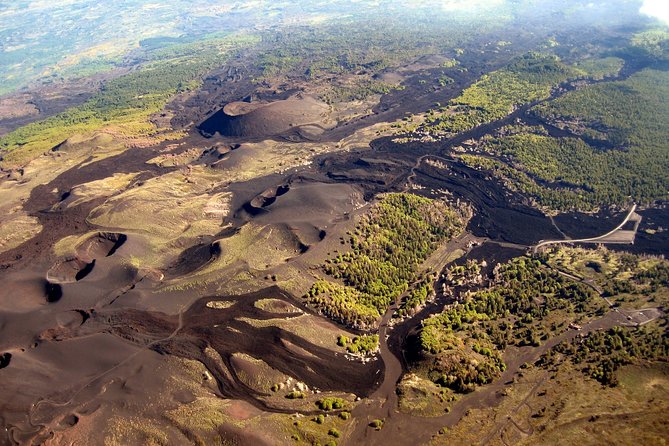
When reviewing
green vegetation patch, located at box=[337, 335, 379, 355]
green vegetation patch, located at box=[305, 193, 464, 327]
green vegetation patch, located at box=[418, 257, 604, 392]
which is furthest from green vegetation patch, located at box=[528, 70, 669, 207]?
green vegetation patch, located at box=[337, 335, 379, 355]

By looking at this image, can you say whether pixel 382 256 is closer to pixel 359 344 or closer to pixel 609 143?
pixel 359 344

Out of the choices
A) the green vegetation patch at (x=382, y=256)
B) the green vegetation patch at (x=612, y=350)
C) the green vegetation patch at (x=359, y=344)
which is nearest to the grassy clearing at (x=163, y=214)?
the green vegetation patch at (x=382, y=256)

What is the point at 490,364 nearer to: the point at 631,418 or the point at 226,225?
the point at 631,418

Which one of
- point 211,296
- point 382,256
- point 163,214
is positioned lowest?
point 382,256

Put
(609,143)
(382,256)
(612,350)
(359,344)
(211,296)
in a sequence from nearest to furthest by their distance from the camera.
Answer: (612,350) < (359,344) < (211,296) < (382,256) < (609,143)

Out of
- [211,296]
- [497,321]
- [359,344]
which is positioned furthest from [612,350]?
[211,296]

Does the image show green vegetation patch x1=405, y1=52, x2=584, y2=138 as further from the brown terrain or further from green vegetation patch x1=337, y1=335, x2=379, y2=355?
green vegetation patch x1=337, y1=335, x2=379, y2=355

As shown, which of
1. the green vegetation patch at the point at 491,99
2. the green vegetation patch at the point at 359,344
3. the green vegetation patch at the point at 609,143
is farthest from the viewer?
the green vegetation patch at the point at 491,99

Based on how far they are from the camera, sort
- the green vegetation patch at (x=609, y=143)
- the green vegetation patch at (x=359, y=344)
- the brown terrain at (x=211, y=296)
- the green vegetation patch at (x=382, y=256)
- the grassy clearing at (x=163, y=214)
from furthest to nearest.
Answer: the green vegetation patch at (x=609, y=143) < the grassy clearing at (x=163, y=214) < the green vegetation patch at (x=382, y=256) < the green vegetation patch at (x=359, y=344) < the brown terrain at (x=211, y=296)

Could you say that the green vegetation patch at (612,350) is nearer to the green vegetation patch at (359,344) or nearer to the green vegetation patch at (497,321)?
the green vegetation patch at (497,321)
